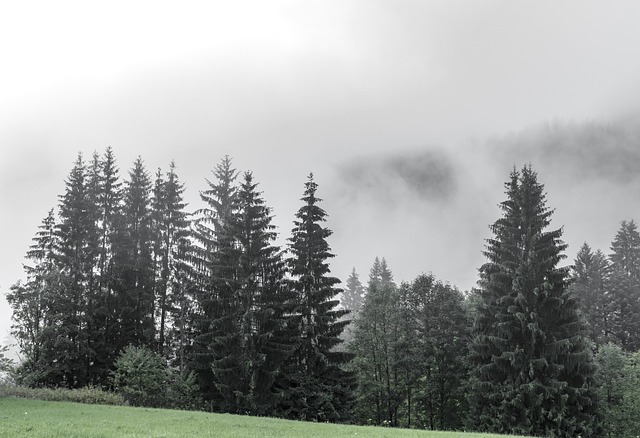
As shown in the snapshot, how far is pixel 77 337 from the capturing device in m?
37.8

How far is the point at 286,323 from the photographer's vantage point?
36.0 meters

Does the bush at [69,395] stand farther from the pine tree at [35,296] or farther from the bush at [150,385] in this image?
the pine tree at [35,296]

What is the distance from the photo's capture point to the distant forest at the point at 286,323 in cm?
3297

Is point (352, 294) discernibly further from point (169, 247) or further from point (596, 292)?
point (169, 247)

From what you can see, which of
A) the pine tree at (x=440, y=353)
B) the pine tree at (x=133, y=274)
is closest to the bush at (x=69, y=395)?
the pine tree at (x=133, y=274)

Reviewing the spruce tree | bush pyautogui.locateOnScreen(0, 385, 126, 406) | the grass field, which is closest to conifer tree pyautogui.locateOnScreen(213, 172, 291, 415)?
the spruce tree

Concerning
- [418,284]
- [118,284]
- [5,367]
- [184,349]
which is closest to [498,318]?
[418,284]

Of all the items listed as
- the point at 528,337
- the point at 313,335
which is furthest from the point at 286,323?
the point at 528,337

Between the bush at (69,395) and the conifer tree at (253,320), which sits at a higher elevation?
the conifer tree at (253,320)

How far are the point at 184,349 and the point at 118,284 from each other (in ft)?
26.4

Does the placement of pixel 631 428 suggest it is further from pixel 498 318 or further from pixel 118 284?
pixel 118 284

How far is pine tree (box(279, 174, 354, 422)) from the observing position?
109 ft

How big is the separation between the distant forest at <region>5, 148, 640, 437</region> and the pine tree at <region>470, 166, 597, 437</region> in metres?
0.12

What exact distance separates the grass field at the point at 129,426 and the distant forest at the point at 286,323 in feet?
30.6
